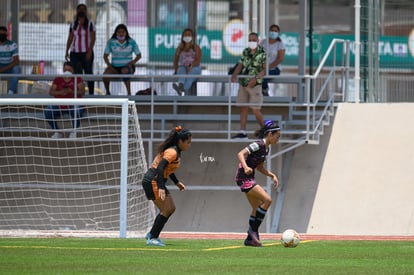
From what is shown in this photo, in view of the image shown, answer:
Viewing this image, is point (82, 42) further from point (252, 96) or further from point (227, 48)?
point (252, 96)

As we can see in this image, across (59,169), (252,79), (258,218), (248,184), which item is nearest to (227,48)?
(252,79)

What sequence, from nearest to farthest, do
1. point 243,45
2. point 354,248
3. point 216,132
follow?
point 354,248 < point 216,132 < point 243,45

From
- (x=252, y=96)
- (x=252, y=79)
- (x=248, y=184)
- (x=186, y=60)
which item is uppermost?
(x=186, y=60)

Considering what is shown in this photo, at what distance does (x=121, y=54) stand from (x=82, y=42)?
2.85 feet

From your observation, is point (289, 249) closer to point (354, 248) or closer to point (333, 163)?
point (354, 248)

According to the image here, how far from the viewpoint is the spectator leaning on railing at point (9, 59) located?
2577cm

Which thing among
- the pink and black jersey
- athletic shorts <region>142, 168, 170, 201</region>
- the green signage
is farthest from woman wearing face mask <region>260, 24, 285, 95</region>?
athletic shorts <region>142, 168, 170, 201</region>

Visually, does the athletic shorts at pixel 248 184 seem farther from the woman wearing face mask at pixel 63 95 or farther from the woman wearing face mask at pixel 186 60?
the woman wearing face mask at pixel 186 60

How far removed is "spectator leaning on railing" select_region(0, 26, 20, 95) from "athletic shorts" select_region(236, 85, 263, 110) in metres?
5.13

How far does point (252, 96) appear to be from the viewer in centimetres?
2386

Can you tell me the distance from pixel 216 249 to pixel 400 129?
9.64 m

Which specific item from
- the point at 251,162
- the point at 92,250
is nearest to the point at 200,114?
the point at 251,162

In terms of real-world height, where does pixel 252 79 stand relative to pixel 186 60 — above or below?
below

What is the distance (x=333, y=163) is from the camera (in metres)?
24.7
